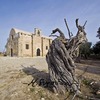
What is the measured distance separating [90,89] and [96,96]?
0.83m

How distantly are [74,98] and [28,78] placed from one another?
3240 millimetres

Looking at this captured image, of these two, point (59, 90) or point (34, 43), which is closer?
point (59, 90)

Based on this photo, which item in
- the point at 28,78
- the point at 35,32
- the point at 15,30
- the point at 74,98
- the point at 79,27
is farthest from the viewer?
the point at 35,32

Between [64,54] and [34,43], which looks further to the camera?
[34,43]

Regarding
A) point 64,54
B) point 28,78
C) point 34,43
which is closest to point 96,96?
point 64,54

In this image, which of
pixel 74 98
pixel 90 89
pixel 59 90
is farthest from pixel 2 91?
pixel 90 89

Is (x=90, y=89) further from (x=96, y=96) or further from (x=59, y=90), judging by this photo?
(x=59, y=90)

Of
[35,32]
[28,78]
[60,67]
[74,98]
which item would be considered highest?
[35,32]

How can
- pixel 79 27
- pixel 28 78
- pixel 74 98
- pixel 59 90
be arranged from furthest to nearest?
pixel 28 78
pixel 79 27
pixel 59 90
pixel 74 98

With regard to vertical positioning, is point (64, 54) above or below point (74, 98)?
above

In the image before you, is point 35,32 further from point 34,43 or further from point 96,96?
point 96,96

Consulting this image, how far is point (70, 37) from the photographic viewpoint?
26.0 ft

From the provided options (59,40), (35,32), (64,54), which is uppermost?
(35,32)

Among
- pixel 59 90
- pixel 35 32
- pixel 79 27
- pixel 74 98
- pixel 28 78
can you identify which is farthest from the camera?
pixel 35 32
